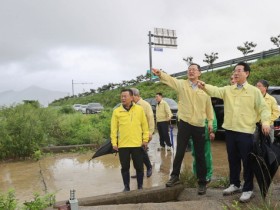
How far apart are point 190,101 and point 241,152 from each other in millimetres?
992

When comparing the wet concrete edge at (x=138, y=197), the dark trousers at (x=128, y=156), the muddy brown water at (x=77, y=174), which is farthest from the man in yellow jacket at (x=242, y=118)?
the muddy brown water at (x=77, y=174)

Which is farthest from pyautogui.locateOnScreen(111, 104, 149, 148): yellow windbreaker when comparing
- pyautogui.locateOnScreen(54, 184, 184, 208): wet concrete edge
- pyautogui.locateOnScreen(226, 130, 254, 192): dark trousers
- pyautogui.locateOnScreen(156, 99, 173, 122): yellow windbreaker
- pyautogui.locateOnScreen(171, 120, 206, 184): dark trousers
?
pyautogui.locateOnScreen(156, 99, 173, 122): yellow windbreaker

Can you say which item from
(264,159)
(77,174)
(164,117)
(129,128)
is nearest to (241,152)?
(264,159)

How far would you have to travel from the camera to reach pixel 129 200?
16.3 ft

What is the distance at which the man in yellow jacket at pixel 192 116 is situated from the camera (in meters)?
5.08

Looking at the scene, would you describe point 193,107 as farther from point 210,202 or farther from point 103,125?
point 103,125

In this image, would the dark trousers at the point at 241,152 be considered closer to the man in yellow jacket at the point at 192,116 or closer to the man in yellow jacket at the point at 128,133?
the man in yellow jacket at the point at 192,116

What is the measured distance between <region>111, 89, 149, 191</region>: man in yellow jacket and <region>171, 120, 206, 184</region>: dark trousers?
2.36 ft

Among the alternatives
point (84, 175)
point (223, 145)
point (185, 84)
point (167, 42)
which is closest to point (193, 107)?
point (185, 84)

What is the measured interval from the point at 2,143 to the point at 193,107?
6.64m

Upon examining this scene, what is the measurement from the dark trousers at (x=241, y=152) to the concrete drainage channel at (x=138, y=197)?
2.88 ft

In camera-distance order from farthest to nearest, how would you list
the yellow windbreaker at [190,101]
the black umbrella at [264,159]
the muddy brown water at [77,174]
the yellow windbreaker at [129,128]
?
1. the muddy brown water at [77,174]
2. the yellow windbreaker at [129,128]
3. the yellow windbreaker at [190,101]
4. the black umbrella at [264,159]

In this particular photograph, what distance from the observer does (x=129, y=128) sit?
18.3ft

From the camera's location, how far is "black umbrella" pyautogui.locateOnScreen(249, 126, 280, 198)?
4.53 metres
